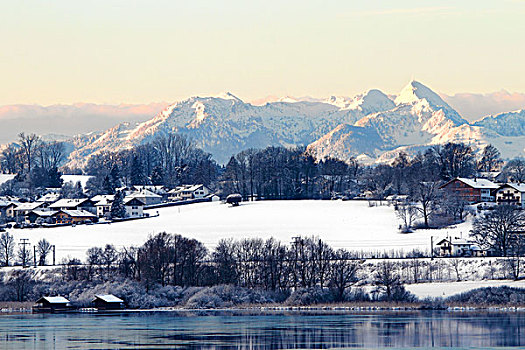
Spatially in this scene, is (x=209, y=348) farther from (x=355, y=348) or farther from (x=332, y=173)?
(x=332, y=173)

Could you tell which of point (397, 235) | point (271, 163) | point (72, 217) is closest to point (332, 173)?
point (271, 163)

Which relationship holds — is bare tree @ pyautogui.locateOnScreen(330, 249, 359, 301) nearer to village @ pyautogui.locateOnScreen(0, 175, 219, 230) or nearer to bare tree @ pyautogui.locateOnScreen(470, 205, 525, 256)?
bare tree @ pyautogui.locateOnScreen(470, 205, 525, 256)

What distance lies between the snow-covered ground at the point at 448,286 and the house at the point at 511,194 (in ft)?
169

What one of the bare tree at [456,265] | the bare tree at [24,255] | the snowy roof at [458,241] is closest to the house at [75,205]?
the bare tree at [24,255]

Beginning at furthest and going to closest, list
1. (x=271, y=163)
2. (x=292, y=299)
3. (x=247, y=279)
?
(x=271, y=163), (x=247, y=279), (x=292, y=299)

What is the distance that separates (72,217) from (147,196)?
21.8 meters

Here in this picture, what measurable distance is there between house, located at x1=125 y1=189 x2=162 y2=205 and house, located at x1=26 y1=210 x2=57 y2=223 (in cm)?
1614

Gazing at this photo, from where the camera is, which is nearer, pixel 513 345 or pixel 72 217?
pixel 513 345

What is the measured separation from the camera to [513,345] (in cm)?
5397

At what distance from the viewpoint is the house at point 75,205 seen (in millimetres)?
162875

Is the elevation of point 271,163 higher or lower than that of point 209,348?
higher

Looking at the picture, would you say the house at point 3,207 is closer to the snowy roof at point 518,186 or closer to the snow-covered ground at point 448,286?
the snowy roof at point 518,186

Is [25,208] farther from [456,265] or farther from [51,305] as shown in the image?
[456,265]

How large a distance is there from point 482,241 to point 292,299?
92.1ft
